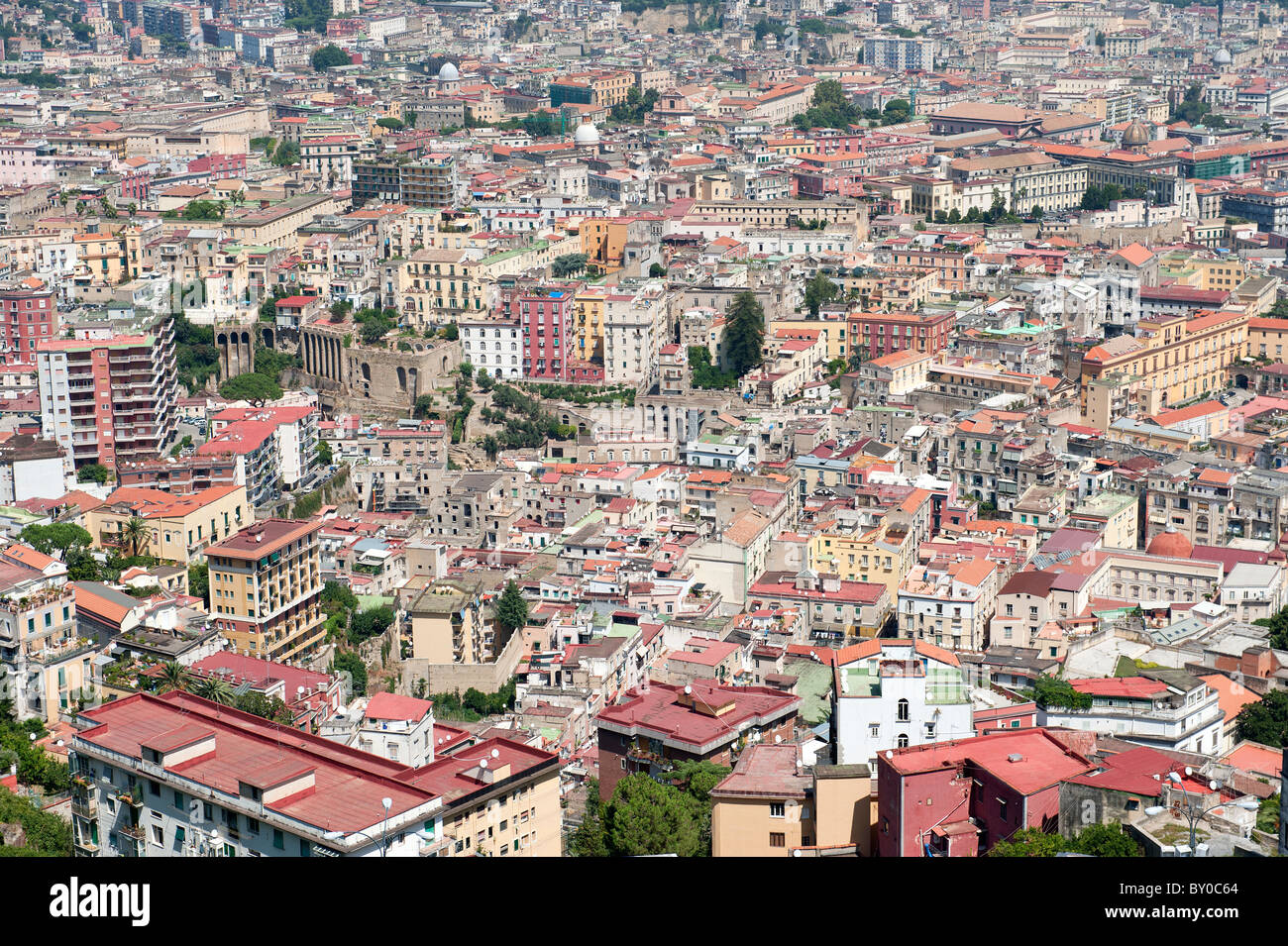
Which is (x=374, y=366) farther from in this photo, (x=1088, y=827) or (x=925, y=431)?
(x=1088, y=827)

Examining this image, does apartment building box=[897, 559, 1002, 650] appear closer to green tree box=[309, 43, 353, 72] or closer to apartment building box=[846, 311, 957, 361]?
apartment building box=[846, 311, 957, 361]

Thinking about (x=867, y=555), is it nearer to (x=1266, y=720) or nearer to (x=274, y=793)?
(x=1266, y=720)

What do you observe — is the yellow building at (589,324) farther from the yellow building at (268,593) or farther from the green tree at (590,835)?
the green tree at (590,835)

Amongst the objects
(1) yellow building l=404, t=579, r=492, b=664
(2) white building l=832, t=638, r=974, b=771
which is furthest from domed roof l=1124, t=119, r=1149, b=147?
(2) white building l=832, t=638, r=974, b=771
